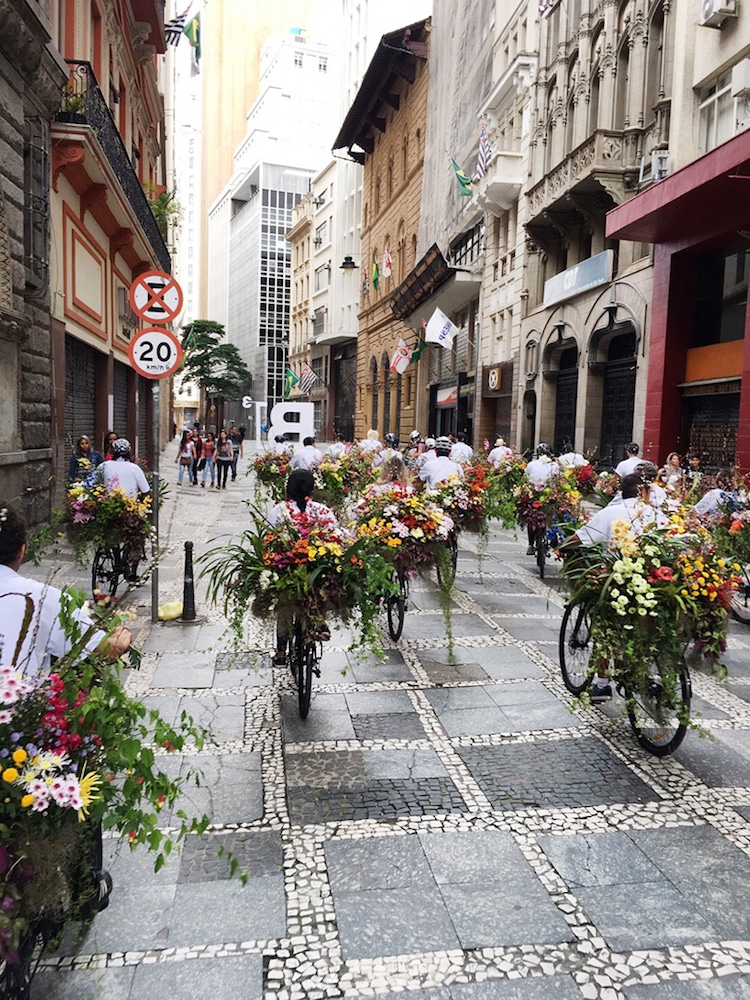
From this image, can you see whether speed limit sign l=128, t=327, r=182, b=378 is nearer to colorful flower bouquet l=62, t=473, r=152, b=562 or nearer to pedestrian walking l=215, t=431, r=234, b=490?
colorful flower bouquet l=62, t=473, r=152, b=562

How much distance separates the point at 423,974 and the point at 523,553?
34.1ft

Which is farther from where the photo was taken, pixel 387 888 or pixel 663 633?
pixel 663 633

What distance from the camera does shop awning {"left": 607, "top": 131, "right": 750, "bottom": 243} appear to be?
12.9 metres

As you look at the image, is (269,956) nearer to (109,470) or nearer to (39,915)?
(39,915)

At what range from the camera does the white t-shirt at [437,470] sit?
962cm

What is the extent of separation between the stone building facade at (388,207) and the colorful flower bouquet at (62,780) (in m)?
36.6

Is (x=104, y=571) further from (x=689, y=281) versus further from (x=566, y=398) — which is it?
(x=566, y=398)

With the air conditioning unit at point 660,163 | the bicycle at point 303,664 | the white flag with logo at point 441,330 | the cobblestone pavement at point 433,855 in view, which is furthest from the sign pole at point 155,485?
the white flag with logo at point 441,330

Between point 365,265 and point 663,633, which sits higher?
point 365,265

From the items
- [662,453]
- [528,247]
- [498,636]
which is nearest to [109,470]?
[498,636]

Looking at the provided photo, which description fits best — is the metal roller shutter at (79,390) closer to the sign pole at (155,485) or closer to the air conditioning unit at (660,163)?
the sign pole at (155,485)

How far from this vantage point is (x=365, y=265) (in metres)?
51.8

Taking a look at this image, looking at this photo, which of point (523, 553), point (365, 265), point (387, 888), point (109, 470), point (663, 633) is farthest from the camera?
point (365, 265)

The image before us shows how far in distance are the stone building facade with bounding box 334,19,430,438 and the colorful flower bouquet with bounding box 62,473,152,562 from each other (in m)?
31.0
